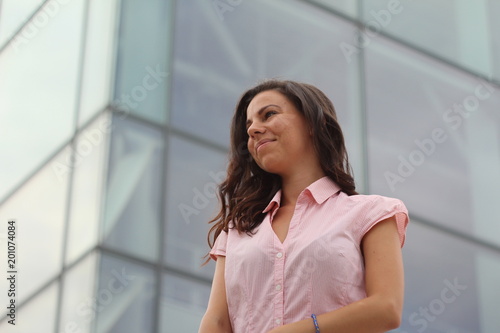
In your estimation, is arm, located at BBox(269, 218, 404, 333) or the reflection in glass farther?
the reflection in glass

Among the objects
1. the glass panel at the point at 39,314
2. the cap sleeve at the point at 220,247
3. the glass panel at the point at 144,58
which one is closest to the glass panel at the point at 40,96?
the glass panel at the point at 144,58

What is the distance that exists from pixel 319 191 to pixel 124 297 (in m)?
3.95

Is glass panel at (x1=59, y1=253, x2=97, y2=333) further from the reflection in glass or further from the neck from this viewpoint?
the neck

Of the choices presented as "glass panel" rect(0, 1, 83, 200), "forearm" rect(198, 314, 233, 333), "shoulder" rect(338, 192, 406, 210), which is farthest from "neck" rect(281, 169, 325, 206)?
"glass panel" rect(0, 1, 83, 200)

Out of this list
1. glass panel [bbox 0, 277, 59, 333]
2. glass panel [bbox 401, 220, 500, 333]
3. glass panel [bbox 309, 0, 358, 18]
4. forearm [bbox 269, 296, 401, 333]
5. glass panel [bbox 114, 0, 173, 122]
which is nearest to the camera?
forearm [bbox 269, 296, 401, 333]

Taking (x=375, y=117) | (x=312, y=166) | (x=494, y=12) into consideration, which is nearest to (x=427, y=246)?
(x=375, y=117)

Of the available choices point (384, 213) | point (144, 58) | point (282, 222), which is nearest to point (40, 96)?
point (144, 58)

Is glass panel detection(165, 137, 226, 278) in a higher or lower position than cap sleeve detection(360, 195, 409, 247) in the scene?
higher

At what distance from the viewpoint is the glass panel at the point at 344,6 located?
28.7ft

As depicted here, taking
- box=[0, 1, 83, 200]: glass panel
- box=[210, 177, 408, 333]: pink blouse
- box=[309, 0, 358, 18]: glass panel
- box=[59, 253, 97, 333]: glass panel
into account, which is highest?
box=[309, 0, 358, 18]: glass panel

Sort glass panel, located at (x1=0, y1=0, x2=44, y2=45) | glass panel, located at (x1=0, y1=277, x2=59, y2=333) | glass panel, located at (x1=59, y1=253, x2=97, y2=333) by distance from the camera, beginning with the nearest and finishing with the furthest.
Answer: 1. glass panel, located at (x1=59, y1=253, x2=97, y2=333)
2. glass panel, located at (x1=0, y1=277, x2=59, y2=333)
3. glass panel, located at (x1=0, y1=0, x2=44, y2=45)

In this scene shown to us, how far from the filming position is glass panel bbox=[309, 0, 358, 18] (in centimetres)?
876

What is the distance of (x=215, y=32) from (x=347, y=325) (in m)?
5.71

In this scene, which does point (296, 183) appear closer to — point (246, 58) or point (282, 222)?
point (282, 222)
